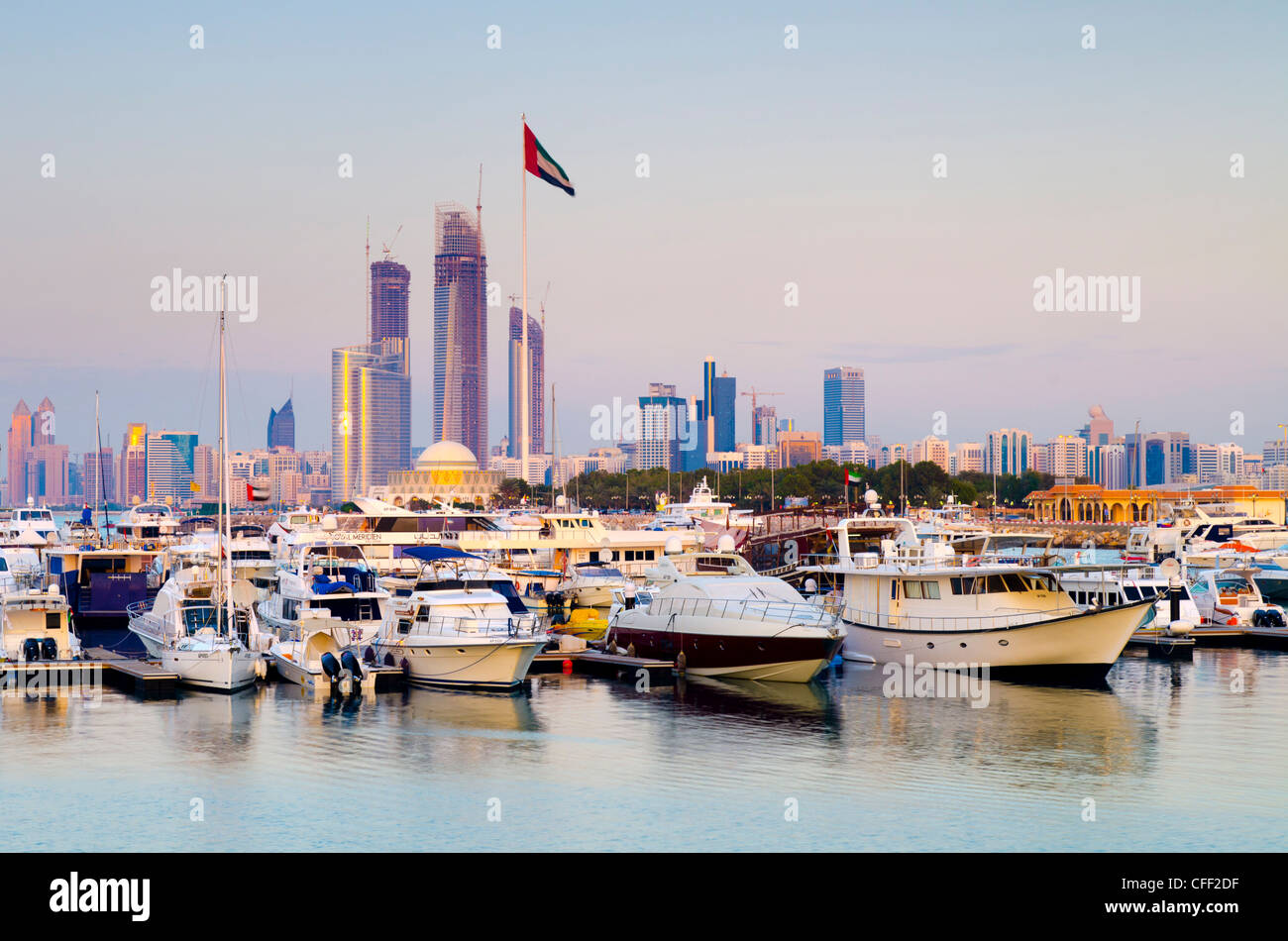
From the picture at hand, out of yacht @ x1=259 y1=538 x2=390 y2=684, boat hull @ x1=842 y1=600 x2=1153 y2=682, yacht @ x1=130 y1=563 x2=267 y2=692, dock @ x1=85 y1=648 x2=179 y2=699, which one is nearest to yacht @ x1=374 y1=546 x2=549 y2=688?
yacht @ x1=259 y1=538 x2=390 y2=684

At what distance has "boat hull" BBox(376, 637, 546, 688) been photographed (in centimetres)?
4072

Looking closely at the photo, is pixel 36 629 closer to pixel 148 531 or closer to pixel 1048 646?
pixel 1048 646

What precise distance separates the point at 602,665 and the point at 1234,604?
104 feet

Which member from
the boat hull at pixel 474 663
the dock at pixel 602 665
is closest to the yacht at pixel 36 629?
the boat hull at pixel 474 663

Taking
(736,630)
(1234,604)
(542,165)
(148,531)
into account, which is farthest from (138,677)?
(542,165)

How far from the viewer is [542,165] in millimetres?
93688

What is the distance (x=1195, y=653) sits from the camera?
52.3 m

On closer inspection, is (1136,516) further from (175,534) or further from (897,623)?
(897,623)

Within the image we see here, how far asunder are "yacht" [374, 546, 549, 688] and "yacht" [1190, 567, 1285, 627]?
34.1 meters

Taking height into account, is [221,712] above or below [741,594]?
below
